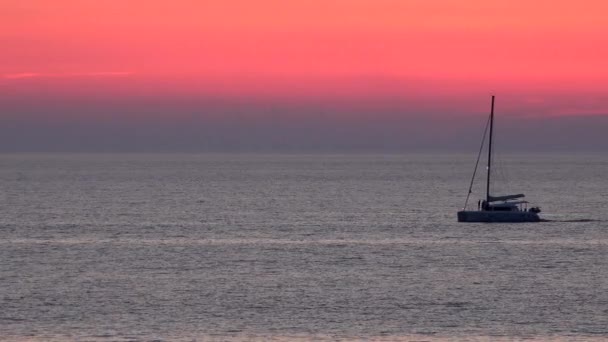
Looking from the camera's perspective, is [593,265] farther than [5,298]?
Yes

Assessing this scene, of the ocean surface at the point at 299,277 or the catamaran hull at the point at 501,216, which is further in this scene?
the catamaran hull at the point at 501,216

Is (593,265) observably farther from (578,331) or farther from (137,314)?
(137,314)

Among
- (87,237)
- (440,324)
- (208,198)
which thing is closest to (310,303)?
(440,324)

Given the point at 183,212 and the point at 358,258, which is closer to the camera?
the point at 358,258

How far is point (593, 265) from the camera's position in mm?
78875

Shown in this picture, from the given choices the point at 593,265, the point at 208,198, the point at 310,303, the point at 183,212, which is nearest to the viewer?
the point at 310,303

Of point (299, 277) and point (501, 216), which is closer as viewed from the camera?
point (299, 277)

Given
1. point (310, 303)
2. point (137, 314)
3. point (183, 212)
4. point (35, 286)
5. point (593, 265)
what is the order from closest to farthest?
1. point (137, 314)
2. point (310, 303)
3. point (35, 286)
4. point (593, 265)
5. point (183, 212)

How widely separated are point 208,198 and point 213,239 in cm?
7948

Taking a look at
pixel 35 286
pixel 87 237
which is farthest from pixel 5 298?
pixel 87 237

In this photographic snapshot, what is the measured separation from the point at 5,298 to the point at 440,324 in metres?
24.6

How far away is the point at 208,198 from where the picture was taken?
180 meters

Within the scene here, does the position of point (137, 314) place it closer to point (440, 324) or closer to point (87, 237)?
point (440, 324)

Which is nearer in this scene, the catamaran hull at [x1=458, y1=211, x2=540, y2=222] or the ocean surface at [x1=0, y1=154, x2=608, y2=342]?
the ocean surface at [x1=0, y1=154, x2=608, y2=342]
